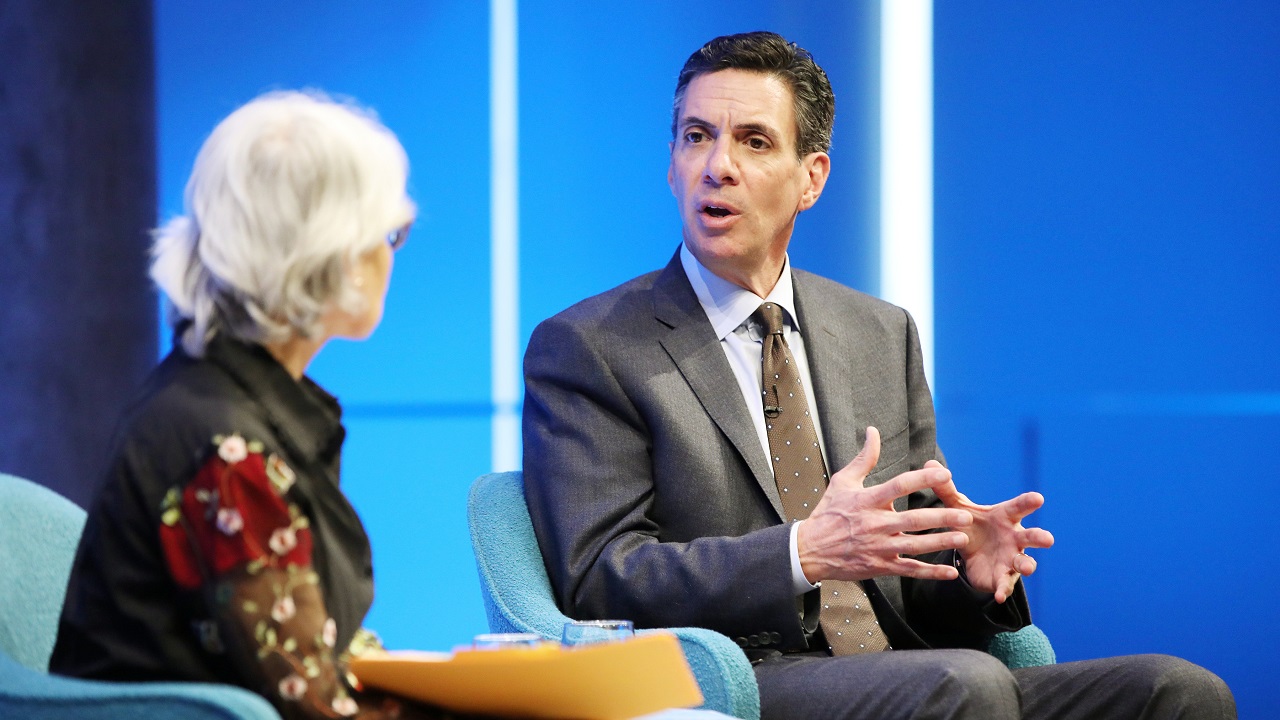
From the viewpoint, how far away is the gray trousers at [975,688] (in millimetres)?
1831

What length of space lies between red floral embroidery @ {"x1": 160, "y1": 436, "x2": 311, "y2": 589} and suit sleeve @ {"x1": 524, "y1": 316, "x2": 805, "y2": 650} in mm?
900

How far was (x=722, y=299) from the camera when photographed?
2.37m

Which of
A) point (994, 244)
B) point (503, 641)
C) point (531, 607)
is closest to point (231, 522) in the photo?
point (503, 641)

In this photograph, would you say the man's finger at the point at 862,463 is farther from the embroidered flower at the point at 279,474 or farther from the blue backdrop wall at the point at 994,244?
the blue backdrop wall at the point at 994,244

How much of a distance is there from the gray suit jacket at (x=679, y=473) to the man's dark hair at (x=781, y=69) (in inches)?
13.0

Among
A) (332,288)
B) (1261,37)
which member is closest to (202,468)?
(332,288)

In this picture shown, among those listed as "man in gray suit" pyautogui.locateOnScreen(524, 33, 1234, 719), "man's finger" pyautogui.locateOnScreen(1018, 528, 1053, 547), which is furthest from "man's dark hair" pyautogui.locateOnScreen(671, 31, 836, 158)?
"man's finger" pyautogui.locateOnScreen(1018, 528, 1053, 547)

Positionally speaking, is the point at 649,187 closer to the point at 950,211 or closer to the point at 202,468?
the point at 950,211

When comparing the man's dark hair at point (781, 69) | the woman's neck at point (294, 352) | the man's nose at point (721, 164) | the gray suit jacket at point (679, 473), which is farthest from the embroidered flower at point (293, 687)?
the man's dark hair at point (781, 69)

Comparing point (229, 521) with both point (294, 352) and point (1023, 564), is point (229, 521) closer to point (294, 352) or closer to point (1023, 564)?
point (294, 352)

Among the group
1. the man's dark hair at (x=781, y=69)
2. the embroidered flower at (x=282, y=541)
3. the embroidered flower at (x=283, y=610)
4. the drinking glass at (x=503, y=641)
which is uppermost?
the man's dark hair at (x=781, y=69)

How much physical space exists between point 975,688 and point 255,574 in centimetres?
103

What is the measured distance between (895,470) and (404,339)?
1769mm

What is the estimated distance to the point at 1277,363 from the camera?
11.6ft
